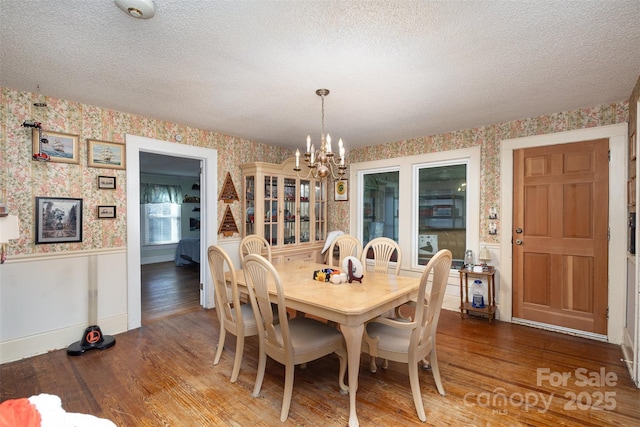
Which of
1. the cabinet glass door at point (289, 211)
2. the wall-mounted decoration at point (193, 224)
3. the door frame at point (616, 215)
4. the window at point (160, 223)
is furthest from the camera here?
the wall-mounted decoration at point (193, 224)

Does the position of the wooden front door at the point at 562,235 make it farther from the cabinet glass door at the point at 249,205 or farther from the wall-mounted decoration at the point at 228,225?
the wall-mounted decoration at the point at 228,225

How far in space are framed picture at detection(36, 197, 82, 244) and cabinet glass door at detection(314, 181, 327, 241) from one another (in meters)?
3.17

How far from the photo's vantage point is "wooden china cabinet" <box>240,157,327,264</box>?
4211 mm

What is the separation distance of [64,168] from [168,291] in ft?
8.56

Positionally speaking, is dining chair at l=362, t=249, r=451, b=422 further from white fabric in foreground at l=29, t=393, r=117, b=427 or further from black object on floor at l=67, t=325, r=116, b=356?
black object on floor at l=67, t=325, r=116, b=356

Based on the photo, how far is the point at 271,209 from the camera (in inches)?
172

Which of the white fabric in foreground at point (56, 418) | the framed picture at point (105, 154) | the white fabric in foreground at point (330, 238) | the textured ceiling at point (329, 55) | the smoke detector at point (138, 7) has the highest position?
the textured ceiling at point (329, 55)

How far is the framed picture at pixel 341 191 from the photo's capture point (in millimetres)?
5129

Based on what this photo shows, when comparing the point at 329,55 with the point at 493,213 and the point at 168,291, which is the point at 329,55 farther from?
the point at 168,291

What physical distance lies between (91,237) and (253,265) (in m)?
2.18

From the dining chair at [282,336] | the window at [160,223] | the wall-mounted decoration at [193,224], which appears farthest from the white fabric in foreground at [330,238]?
the window at [160,223]

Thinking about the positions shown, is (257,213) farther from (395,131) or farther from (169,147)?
(395,131)

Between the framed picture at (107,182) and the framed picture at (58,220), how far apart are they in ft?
0.80

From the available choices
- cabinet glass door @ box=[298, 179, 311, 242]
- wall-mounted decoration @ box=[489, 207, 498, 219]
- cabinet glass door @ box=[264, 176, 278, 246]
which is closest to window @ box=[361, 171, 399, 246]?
cabinet glass door @ box=[298, 179, 311, 242]
